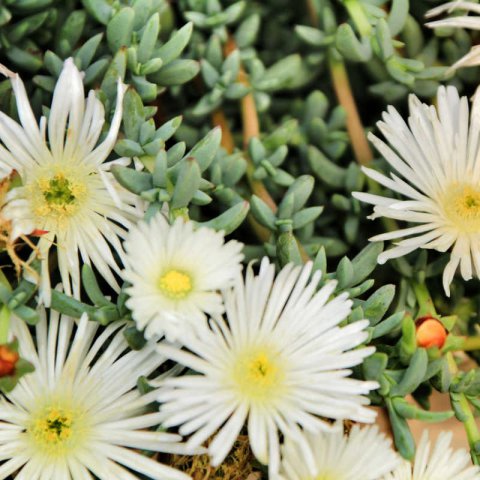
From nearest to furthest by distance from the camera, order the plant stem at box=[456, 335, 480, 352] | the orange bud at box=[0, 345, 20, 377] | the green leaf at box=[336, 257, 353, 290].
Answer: the orange bud at box=[0, 345, 20, 377], the green leaf at box=[336, 257, 353, 290], the plant stem at box=[456, 335, 480, 352]

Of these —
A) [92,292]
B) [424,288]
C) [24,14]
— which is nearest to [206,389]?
[92,292]

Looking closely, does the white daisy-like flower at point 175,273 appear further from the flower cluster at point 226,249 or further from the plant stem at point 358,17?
the plant stem at point 358,17

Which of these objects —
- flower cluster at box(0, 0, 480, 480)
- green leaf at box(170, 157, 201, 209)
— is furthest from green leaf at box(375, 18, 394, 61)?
green leaf at box(170, 157, 201, 209)

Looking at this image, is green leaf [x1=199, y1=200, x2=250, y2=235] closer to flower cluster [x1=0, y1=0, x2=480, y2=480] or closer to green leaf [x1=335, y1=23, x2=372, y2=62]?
flower cluster [x1=0, y1=0, x2=480, y2=480]

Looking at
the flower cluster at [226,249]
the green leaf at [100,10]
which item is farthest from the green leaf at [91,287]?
the green leaf at [100,10]

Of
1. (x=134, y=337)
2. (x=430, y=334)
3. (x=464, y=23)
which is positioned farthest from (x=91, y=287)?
(x=464, y=23)

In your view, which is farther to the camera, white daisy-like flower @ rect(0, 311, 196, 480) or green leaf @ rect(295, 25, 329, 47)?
green leaf @ rect(295, 25, 329, 47)

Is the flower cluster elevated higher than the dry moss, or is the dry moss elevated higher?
the flower cluster
